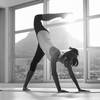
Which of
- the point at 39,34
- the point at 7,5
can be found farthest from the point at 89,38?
the point at 39,34

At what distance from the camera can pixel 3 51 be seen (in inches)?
368

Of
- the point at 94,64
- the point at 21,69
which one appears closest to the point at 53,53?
the point at 94,64

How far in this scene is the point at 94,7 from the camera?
22.8ft

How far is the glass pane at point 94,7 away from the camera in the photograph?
6885 mm

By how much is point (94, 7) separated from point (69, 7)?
2.67 feet

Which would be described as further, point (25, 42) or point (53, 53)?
point (25, 42)

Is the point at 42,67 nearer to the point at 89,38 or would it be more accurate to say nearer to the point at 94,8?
the point at 89,38

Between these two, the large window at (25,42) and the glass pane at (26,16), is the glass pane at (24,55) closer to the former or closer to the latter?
the large window at (25,42)

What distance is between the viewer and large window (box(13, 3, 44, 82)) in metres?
8.43

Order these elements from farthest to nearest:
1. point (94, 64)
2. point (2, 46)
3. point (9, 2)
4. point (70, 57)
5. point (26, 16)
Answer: point (2, 46) < point (9, 2) < point (26, 16) < point (94, 64) < point (70, 57)

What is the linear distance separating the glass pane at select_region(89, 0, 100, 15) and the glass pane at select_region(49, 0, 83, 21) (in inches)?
11.4

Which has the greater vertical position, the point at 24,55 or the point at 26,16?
the point at 26,16

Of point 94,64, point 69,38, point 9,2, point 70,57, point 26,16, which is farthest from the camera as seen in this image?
point 9,2

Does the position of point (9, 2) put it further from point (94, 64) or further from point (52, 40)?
point (94, 64)
